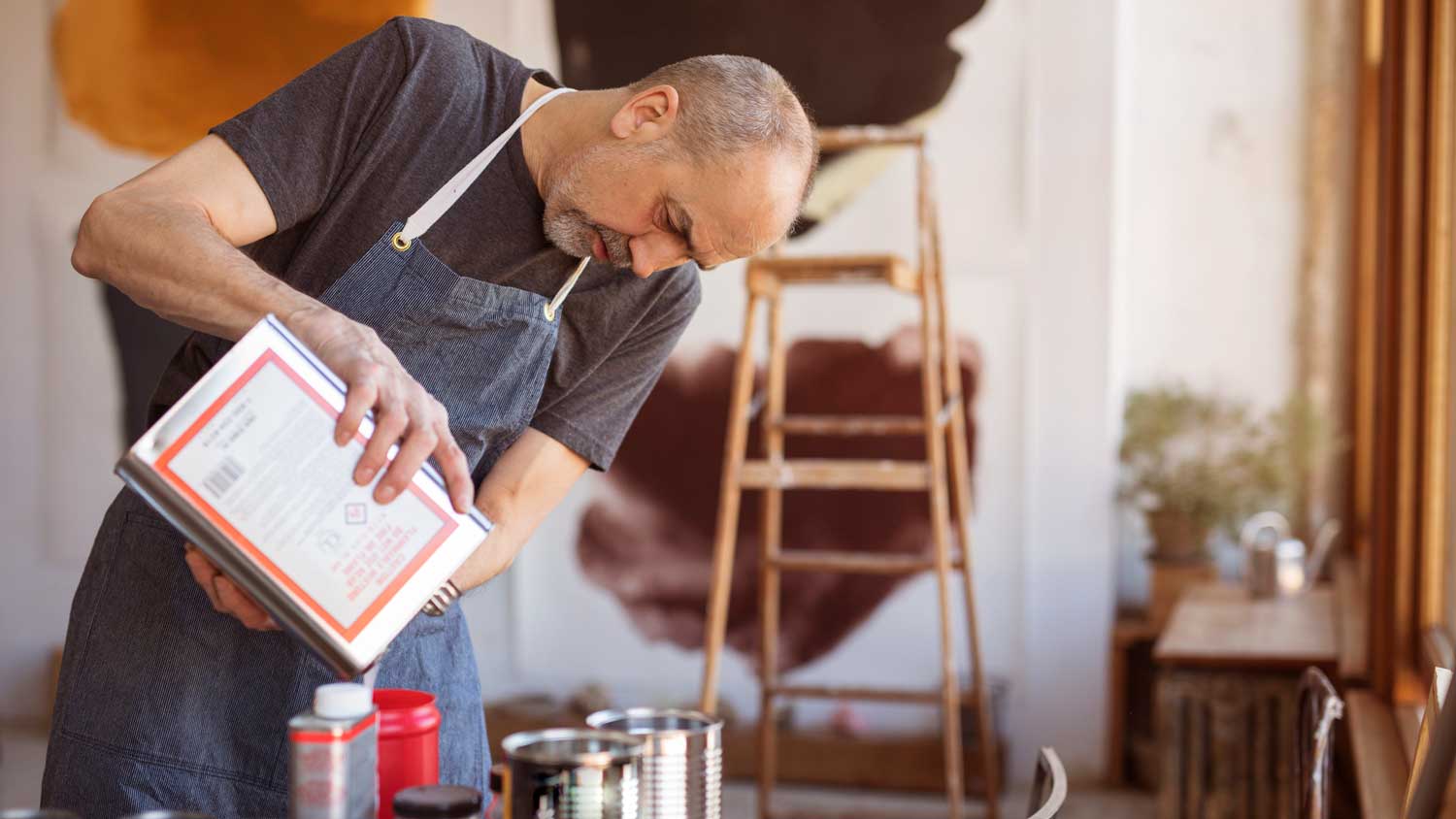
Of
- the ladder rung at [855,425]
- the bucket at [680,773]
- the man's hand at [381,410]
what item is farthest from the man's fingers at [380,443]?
Answer: the ladder rung at [855,425]

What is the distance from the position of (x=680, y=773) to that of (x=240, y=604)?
0.42 metres

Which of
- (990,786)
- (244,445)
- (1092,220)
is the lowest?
(990,786)

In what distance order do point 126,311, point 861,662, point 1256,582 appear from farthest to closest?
1. point 126,311
2. point 861,662
3. point 1256,582

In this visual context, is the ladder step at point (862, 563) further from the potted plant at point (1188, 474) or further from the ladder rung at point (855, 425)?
the potted plant at point (1188, 474)

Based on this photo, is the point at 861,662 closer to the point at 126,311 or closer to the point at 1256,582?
the point at 1256,582

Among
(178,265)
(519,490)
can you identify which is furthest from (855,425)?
(178,265)

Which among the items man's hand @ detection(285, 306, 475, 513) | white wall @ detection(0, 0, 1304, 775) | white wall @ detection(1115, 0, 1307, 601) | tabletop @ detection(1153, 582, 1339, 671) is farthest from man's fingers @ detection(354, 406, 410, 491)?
white wall @ detection(1115, 0, 1307, 601)

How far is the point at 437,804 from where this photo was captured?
35.3 inches

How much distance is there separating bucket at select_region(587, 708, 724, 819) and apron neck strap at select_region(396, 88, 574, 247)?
0.68 metres

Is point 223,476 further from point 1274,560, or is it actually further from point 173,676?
point 1274,560

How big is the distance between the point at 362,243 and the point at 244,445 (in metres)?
→ 0.54

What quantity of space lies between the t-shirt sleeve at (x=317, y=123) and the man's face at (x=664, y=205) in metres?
0.21

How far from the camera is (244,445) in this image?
97 cm

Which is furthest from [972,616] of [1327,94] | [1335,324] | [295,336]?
[295,336]
